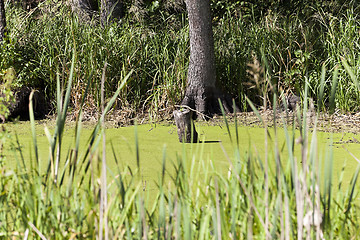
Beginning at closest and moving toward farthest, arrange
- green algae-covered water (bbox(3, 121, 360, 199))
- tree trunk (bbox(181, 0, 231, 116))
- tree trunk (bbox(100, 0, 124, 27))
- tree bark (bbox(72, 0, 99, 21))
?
1. green algae-covered water (bbox(3, 121, 360, 199))
2. tree trunk (bbox(181, 0, 231, 116))
3. tree trunk (bbox(100, 0, 124, 27))
4. tree bark (bbox(72, 0, 99, 21))

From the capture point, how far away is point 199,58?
552 centimetres

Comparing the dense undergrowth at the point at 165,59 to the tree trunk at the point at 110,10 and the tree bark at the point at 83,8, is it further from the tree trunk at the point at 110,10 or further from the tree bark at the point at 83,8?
the tree bark at the point at 83,8

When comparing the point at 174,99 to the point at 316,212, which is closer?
the point at 316,212

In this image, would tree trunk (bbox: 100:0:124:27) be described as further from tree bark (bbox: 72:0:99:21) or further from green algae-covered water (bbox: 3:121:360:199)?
green algae-covered water (bbox: 3:121:360:199)

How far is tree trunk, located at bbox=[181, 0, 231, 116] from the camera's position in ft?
18.1

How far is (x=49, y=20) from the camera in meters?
6.58

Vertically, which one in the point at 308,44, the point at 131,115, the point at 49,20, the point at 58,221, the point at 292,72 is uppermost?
the point at 49,20

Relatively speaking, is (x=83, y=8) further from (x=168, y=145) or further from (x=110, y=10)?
(x=168, y=145)

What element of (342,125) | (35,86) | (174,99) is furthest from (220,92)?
(35,86)

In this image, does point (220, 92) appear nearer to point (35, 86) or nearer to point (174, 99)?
point (174, 99)

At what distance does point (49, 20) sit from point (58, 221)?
541 centimetres

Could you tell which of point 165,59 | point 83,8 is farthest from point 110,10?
point 165,59

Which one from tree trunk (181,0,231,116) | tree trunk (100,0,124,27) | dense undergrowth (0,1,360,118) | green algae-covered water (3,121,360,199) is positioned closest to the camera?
green algae-covered water (3,121,360,199)

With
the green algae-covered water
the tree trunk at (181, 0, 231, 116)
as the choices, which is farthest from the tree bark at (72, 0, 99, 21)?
the green algae-covered water
